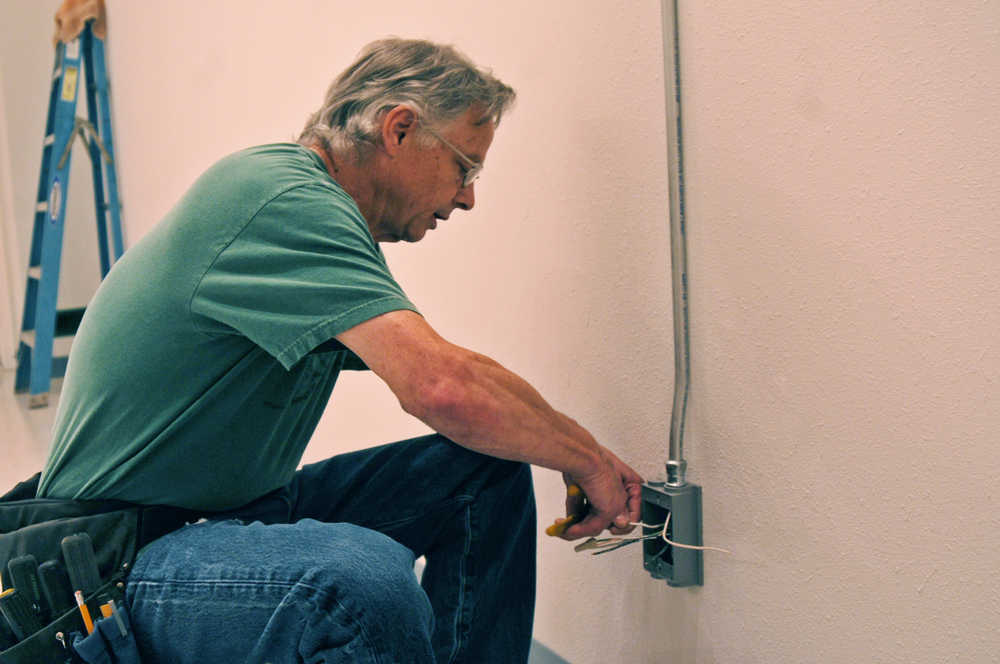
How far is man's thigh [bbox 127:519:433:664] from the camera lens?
1016 millimetres

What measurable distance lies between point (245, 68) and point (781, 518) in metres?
Result: 2.20

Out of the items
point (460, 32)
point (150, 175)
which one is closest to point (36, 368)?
point (150, 175)

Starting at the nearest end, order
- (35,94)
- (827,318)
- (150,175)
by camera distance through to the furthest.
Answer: (827,318)
(150,175)
(35,94)

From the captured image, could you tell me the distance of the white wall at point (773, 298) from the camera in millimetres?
954

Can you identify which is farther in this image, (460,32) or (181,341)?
(460,32)

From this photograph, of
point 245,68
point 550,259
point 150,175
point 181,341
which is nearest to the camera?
point 181,341

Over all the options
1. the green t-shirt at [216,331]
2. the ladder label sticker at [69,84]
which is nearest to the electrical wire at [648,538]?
the green t-shirt at [216,331]

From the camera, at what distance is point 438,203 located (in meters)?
1.46

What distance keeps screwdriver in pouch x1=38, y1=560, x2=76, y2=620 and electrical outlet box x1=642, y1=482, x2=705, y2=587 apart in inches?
30.3

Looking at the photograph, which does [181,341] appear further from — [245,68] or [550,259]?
[245,68]

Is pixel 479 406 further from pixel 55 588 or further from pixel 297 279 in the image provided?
pixel 55 588

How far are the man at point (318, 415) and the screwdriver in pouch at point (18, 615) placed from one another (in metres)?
0.11

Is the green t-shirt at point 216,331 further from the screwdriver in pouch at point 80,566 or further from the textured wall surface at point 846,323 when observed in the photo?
the textured wall surface at point 846,323

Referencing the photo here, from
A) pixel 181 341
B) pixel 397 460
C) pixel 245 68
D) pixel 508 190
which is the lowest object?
pixel 397 460
